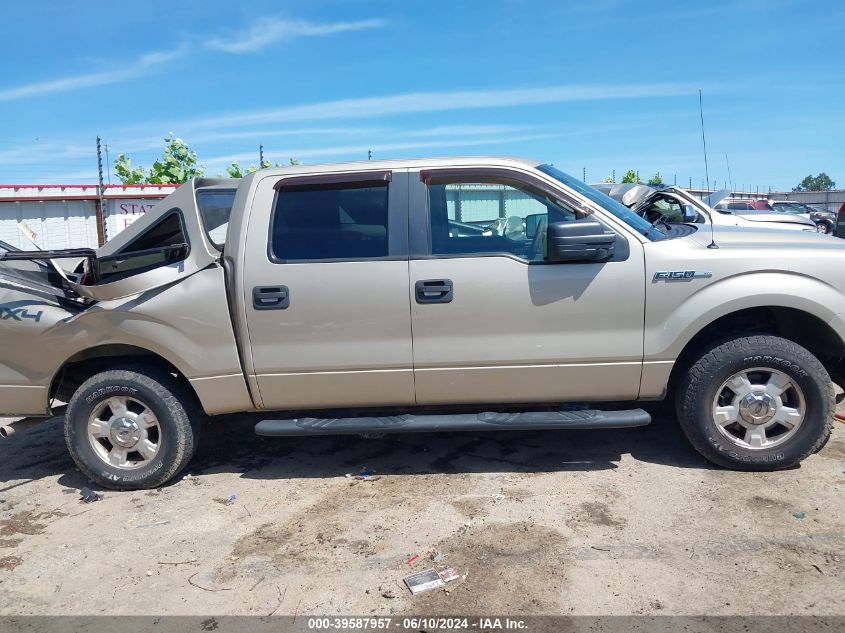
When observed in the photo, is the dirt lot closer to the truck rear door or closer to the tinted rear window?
the truck rear door

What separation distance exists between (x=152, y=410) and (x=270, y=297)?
3.69 ft

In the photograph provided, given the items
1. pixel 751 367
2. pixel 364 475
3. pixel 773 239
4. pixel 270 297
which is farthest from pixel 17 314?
pixel 773 239

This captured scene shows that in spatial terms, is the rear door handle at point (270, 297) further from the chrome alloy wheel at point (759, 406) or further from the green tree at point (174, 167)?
the green tree at point (174, 167)

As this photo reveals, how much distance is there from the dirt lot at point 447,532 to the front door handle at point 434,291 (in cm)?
122

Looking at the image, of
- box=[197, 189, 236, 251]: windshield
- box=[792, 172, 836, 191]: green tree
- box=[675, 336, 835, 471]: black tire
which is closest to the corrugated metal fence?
box=[197, 189, 236, 251]: windshield

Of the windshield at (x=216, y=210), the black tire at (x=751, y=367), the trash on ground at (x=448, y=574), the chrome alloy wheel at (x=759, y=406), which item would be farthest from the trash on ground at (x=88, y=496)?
the chrome alloy wheel at (x=759, y=406)

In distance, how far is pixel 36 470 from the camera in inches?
208

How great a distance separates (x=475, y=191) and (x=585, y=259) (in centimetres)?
85

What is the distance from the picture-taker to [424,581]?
11.2 feet

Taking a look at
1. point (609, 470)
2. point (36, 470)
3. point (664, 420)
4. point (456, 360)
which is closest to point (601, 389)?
point (609, 470)

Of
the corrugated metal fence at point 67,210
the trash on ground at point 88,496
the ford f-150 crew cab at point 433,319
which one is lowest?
the trash on ground at point 88,496

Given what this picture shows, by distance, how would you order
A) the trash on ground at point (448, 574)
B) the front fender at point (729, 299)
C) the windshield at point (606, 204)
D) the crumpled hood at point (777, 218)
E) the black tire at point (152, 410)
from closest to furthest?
1. the trash on ground at point (448, 574)
2. the front fender at point (729, 299)
3. the windshield at point (606, 204)
4. the black tire at point (152, 410)
5. the crumpled hood at point (777, 218)

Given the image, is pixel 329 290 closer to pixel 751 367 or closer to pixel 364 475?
pixel 364 475

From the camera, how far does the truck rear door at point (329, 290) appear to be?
4.34 m
